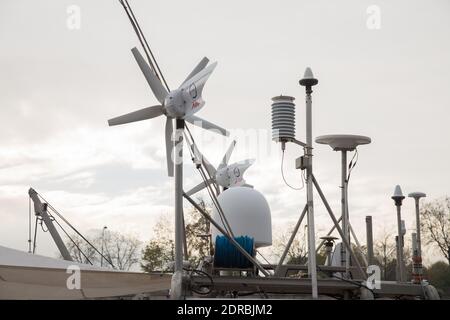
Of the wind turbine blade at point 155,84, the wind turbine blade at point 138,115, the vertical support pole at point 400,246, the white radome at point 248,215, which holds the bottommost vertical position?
the vertical support pole at point 400,246

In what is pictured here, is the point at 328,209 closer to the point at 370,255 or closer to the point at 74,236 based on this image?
the point at 370,255

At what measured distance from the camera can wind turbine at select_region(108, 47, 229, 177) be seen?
15.9m

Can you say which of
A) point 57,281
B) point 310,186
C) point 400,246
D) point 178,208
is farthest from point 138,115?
point 400,246

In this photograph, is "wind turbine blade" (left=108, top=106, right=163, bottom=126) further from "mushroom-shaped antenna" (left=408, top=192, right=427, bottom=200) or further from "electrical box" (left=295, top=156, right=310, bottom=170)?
"mushroom-shaped antenna" (left=408, top=192, right=427, bottom=200)

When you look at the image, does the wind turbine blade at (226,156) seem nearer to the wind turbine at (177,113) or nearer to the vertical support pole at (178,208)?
the wind turbine at (177,113)

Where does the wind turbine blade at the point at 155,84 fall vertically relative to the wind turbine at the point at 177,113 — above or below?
above

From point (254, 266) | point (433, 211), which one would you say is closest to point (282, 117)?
point (254, 266)

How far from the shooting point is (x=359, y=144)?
16625 millimetres

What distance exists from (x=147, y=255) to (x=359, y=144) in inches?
2308

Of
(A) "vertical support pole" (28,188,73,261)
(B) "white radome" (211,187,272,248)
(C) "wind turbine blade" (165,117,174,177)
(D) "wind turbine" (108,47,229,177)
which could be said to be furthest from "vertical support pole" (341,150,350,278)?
(A) "vertical support pole" (28,188,73,261)

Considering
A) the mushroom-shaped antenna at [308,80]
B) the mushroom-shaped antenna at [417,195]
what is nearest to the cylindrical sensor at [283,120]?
the mushroom-shaped antenna at [308,80]

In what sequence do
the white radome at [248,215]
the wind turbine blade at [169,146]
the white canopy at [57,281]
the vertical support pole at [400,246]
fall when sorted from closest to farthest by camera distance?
the vertical support pole at [400,246] → the wind turbine blade at [169,146] → the white canopy at [57,281] → the white radome at [248,215]

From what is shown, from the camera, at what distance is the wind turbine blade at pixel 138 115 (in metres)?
19.5

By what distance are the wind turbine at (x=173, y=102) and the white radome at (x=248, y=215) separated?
8.89 ft
